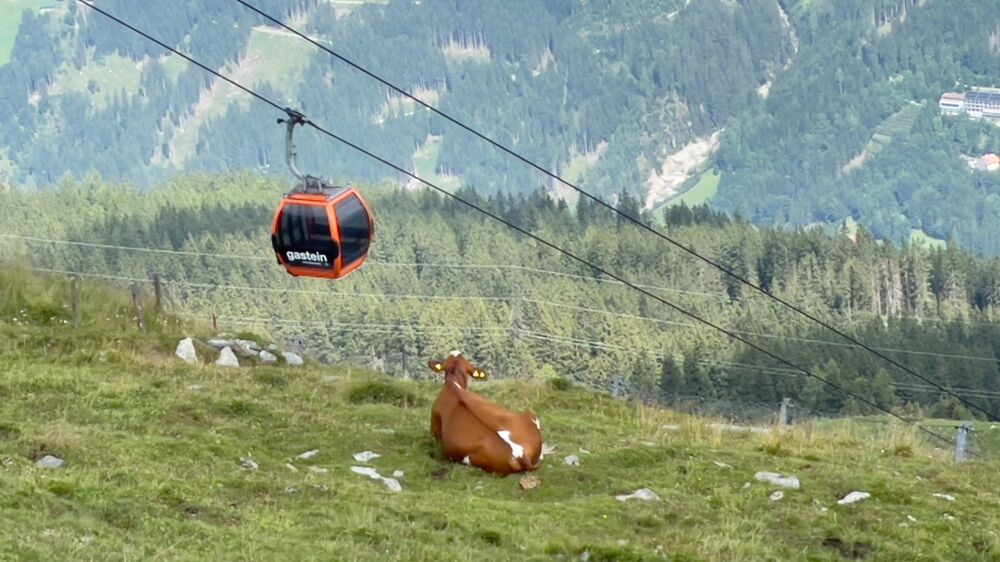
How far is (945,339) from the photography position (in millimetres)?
114250

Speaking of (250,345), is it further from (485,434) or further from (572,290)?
(572,290)

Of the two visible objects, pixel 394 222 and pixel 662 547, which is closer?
pixel 662 547

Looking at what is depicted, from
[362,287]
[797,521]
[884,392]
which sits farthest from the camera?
[362,287]

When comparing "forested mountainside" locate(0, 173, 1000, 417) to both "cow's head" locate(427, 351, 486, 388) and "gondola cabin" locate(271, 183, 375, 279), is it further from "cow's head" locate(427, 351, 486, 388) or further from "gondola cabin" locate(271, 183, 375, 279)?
"gondola cabin" locate(271, 183, 375, 279)

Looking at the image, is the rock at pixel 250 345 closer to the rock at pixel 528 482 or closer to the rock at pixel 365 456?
the rock at pixel 365 456

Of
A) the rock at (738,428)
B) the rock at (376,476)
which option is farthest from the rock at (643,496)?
the rock at (738,428)

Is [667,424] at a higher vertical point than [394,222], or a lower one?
lower

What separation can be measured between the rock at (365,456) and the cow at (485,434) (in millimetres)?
→ 893

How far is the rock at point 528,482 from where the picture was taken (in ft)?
61.8

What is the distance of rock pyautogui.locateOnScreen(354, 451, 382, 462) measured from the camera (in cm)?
1995

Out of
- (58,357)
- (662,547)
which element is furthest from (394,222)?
(662,547)

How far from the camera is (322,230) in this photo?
22734mm

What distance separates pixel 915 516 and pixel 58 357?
1365 cm

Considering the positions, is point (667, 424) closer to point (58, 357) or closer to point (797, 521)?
point (797, 521)
